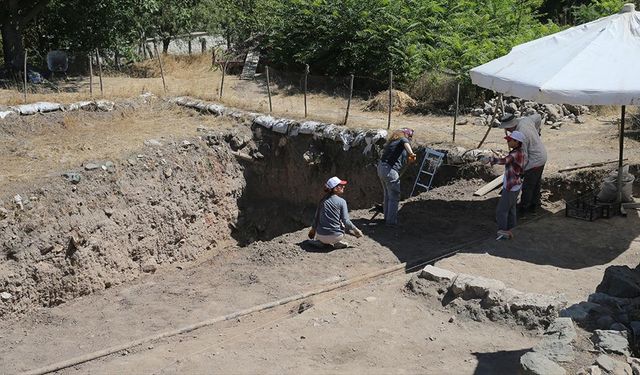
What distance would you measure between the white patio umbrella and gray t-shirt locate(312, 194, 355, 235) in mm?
2936

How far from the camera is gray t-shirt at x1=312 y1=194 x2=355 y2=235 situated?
10594 mm

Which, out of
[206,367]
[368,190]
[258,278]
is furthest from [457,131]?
[206,367]

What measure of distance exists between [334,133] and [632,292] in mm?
8723

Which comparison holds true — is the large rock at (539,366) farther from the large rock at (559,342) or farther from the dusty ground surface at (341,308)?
the dusty ground surface at (341,308)

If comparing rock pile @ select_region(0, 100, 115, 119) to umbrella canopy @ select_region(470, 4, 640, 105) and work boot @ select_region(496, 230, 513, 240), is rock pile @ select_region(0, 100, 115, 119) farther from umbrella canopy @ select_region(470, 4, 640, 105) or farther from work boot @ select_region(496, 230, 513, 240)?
work boot @ select_region(496, 230, 513, 240)

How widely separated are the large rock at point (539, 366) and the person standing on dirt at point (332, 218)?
4.63m

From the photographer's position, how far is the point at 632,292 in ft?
25.3

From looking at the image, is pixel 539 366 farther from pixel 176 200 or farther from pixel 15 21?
pixel 15 21

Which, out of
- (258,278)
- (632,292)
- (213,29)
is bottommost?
(258,278)

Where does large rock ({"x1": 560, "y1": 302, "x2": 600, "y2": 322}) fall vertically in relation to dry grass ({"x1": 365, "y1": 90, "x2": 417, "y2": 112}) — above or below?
below

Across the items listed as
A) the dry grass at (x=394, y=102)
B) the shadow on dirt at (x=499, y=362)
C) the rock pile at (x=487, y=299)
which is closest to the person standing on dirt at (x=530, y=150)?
the rock pile at (x=487, y=299)

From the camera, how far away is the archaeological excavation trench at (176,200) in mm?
11781

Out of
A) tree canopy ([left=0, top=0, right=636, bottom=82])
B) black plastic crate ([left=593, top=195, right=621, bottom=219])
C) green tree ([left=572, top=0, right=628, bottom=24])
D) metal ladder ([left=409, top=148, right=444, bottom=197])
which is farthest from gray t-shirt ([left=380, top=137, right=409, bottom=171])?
green tree ([left=572, top=0, right=628, bottom=24])

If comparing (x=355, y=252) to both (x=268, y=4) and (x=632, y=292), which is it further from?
(x=268, y=4)
